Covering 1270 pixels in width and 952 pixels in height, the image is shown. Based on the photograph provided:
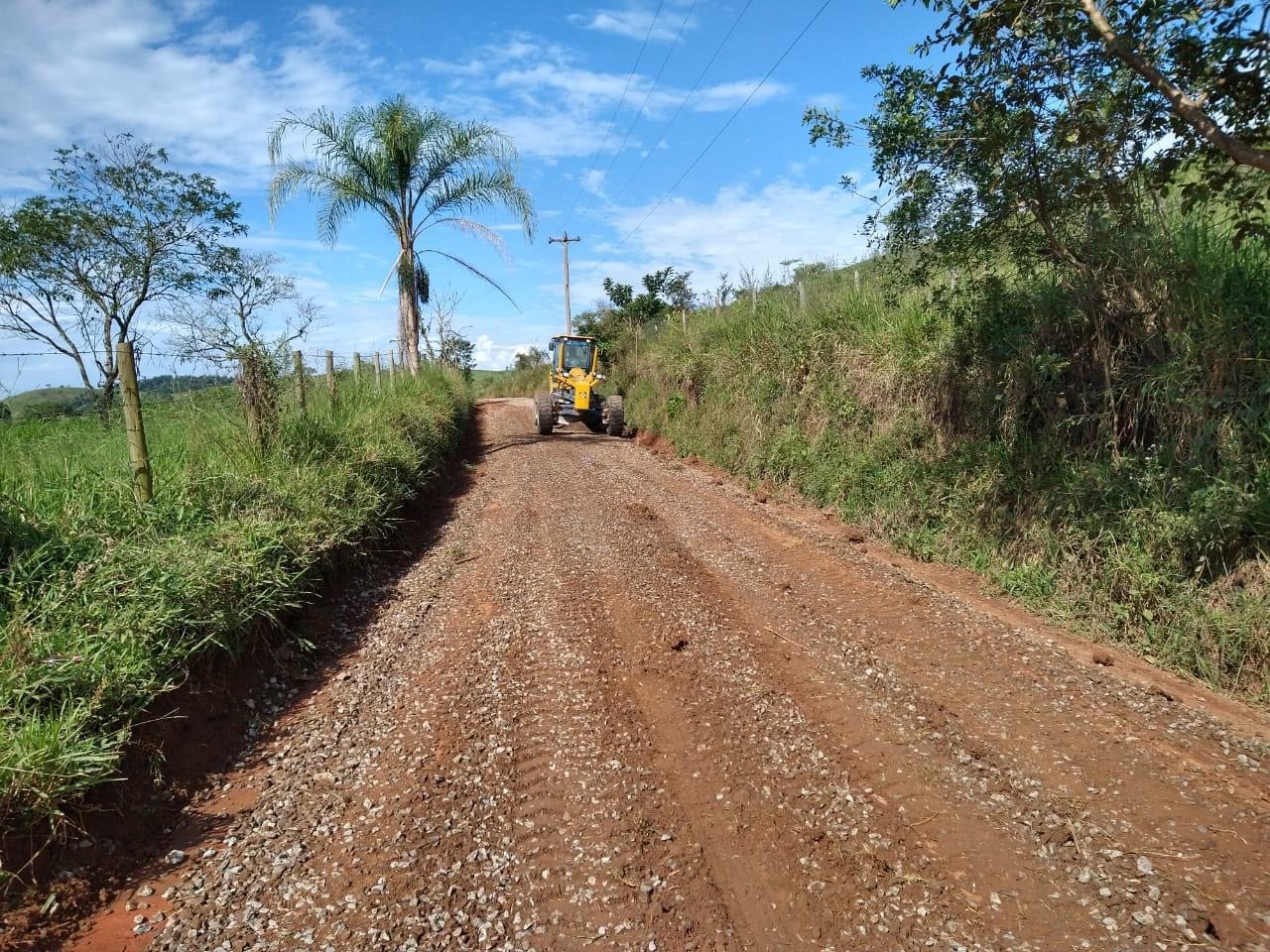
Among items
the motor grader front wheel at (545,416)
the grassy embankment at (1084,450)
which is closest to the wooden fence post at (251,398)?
the grassy embankment at (1084,450)

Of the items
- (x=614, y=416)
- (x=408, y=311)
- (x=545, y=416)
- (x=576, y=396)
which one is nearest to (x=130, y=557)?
(x=408, y=311)

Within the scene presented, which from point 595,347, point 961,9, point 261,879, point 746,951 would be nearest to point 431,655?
point 261,879

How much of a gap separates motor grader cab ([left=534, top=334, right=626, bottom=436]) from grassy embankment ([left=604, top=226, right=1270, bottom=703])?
27.9 ft

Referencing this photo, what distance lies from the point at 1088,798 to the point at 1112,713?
34.5 inches

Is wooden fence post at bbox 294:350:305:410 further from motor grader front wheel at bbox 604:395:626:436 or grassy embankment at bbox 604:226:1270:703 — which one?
motor grader front wheel at bbox 604:395:626:436

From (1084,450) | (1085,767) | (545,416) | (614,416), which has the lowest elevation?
(1085,767)

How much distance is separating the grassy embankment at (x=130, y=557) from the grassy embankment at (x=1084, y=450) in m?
5.40

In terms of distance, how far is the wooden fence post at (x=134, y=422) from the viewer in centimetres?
459

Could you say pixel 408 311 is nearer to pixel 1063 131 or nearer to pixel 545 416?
pixel 545 416

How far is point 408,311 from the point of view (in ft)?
49.5

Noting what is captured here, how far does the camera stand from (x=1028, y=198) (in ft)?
18.6

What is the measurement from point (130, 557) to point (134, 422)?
1.15m

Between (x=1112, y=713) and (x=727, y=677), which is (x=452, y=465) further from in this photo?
(x=1112, y=713)

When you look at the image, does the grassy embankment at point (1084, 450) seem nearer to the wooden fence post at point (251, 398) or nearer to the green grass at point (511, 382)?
the wooden fence post at point (251, 398)
